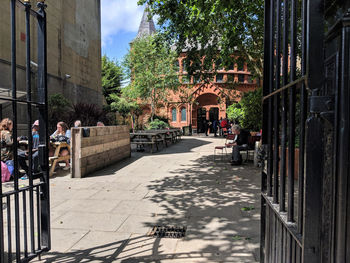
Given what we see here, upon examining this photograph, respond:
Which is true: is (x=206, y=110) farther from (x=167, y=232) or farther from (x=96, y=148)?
(x=167, y=232)

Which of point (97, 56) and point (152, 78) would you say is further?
point (152, 78)

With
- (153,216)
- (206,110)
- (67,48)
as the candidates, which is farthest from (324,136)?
(206,110)

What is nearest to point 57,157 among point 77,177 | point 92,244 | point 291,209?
point 77,177

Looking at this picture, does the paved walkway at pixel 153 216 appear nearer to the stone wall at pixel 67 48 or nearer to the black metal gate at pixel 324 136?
the black metal gate at pixel 324 136

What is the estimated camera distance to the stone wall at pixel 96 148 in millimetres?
7020

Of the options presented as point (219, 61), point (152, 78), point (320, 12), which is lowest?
point (320, 12)

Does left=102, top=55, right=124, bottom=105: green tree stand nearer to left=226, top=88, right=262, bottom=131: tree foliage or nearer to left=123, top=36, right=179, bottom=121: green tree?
left=123, top=36, right=179, bottom=121: green tree

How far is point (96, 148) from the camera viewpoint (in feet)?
25.9

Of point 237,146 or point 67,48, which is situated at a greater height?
point 67,48

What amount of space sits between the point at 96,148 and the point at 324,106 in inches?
287

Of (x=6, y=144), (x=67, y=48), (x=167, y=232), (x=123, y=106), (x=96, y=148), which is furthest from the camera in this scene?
(x=123, y=106)

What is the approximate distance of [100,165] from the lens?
8234mm

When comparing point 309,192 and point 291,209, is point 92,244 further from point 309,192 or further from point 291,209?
point 309,192

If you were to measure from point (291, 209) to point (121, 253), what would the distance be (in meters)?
2.15
